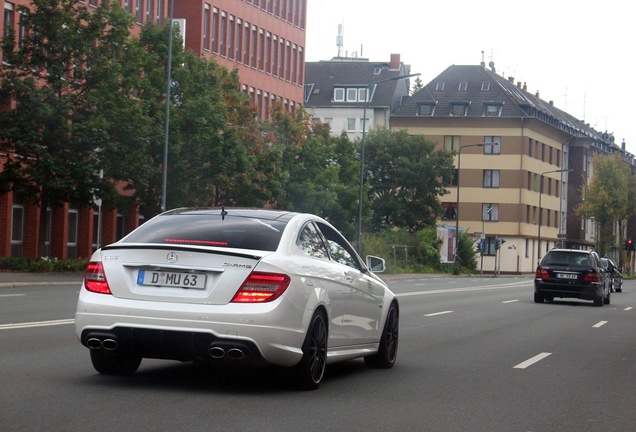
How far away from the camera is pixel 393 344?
1291 centimetres

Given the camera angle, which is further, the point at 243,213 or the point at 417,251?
the point at 417,251

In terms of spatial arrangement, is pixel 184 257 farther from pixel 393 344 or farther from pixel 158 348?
pixel 393 344

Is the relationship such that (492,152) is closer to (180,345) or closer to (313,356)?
(313,356)

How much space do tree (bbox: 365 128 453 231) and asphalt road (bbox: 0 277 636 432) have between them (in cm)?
8140

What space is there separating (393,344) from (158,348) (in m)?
3.83

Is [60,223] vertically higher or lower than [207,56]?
Result: lower

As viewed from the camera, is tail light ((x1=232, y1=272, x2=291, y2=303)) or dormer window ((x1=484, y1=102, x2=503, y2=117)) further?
dormer window ((x1=484, y1=102, x2=503, y2=117))

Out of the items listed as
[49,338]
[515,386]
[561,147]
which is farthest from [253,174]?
[561,147]

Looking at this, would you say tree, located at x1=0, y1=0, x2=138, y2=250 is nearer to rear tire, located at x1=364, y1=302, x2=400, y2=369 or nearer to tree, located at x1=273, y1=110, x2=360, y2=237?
Result: tree, located at x1=273, y1=110, x2=360, y2=237

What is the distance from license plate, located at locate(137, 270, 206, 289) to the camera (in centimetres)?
976

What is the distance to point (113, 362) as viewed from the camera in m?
10.7

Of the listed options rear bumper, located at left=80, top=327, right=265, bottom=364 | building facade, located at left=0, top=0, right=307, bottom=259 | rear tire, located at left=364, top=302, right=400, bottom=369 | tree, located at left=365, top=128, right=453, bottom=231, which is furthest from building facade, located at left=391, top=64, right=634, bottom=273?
rear bumper, located at left=80, top=327, right=265, bottom=364

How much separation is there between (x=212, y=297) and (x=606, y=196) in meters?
101

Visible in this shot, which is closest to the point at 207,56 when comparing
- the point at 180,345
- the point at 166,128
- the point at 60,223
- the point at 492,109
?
the point at 60,223
